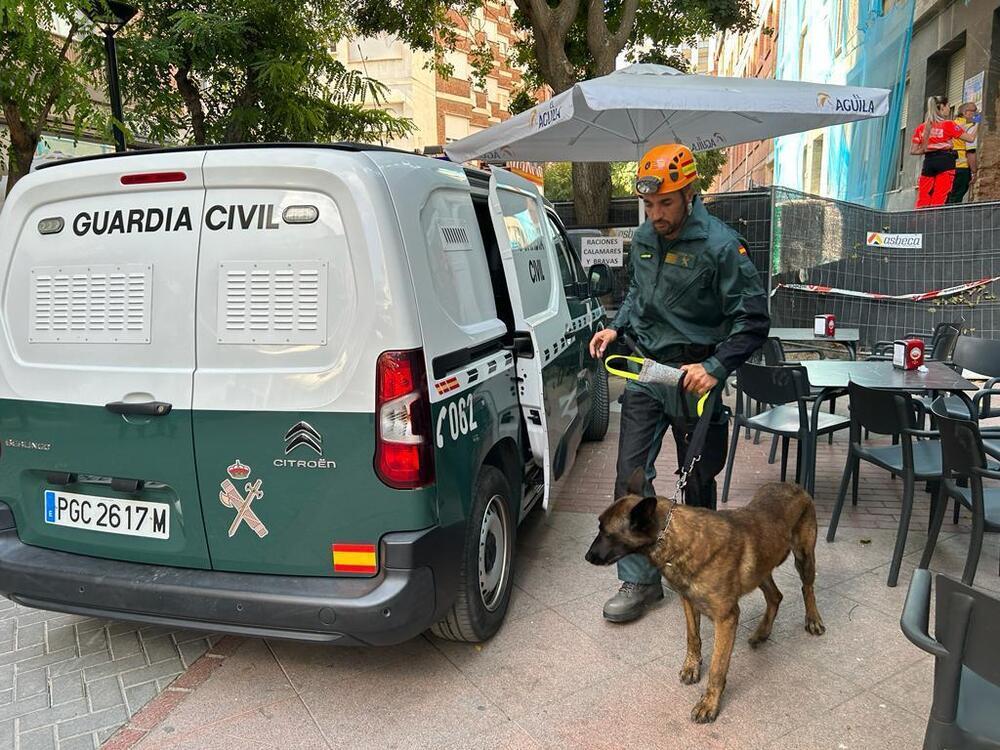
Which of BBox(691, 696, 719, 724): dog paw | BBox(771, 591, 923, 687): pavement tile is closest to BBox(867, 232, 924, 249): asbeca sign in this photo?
BBox(771, 591, 923, 687): pavement tile

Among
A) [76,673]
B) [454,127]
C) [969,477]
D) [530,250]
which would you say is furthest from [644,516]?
[454,127]

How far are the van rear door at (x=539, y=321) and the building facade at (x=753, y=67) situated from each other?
2050 centimetres

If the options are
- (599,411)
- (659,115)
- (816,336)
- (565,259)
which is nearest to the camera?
(565,259)

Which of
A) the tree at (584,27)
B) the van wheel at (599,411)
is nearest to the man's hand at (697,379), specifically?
the van wheel at (599,411)

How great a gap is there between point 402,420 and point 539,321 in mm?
1701

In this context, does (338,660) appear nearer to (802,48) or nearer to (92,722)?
(92,722)

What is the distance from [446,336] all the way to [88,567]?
1.65 meters

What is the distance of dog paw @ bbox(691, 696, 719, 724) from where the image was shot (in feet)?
8.98

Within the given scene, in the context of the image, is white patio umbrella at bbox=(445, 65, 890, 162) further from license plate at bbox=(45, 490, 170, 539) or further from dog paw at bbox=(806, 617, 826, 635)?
license plate at bbox=(45, 490, 170, 539)

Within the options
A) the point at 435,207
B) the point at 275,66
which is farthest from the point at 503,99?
the point at 435,207

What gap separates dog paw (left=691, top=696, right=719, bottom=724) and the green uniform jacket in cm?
130

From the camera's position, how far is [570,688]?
2.99m

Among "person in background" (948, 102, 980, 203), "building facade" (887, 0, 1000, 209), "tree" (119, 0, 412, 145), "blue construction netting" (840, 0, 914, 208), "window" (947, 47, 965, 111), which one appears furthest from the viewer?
"blue construction netting" (840, 0, 914, 208)

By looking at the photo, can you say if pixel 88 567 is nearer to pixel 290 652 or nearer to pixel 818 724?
pixel 290 652
